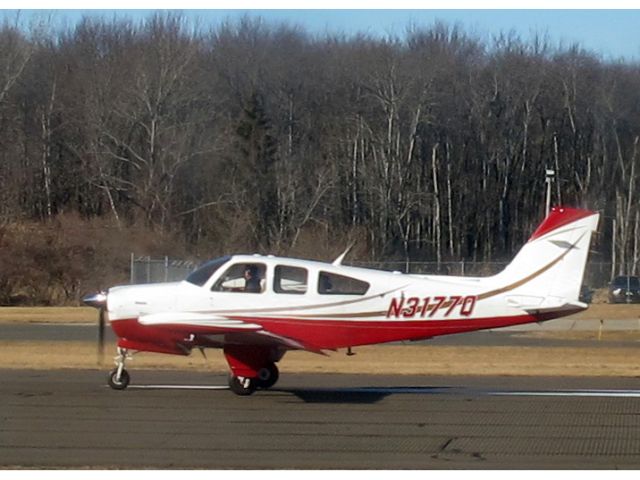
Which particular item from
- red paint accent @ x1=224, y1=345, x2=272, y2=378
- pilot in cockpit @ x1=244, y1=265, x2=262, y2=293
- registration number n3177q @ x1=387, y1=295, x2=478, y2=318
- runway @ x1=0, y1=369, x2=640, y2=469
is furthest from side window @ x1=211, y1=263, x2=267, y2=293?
registration number n3177q @ x1=387, y1=295, x2=478, y2=318

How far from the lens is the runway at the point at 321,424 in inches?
454

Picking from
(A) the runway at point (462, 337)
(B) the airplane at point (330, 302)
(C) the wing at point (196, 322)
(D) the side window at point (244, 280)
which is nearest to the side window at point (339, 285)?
(B) the airplane at point (330, 302)

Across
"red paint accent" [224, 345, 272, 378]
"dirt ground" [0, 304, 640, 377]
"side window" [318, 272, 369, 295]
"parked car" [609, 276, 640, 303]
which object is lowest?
"parked car" [609, 276, 640, 303]

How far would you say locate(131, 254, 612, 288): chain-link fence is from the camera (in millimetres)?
41125

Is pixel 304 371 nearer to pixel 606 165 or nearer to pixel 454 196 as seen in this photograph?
pixel 454 196

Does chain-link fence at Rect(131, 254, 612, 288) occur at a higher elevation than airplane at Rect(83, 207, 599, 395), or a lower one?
lower

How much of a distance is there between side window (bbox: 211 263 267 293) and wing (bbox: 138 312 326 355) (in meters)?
0.49

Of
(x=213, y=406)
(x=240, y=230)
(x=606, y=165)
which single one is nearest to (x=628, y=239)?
(x=606, y=165)

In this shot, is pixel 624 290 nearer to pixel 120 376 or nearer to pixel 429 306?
pixel 429 306

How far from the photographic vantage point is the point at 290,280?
17188 millimetres

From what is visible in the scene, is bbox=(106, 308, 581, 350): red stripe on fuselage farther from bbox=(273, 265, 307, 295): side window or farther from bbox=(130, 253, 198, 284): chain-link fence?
bbox=(130, 253, 198, 284): chain-link fence

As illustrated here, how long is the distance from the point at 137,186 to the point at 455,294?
142 feet

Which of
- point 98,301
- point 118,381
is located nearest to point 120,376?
point 118,381

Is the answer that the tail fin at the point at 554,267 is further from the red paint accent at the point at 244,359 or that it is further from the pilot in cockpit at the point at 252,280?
the red paint accent at the point at 244,359
